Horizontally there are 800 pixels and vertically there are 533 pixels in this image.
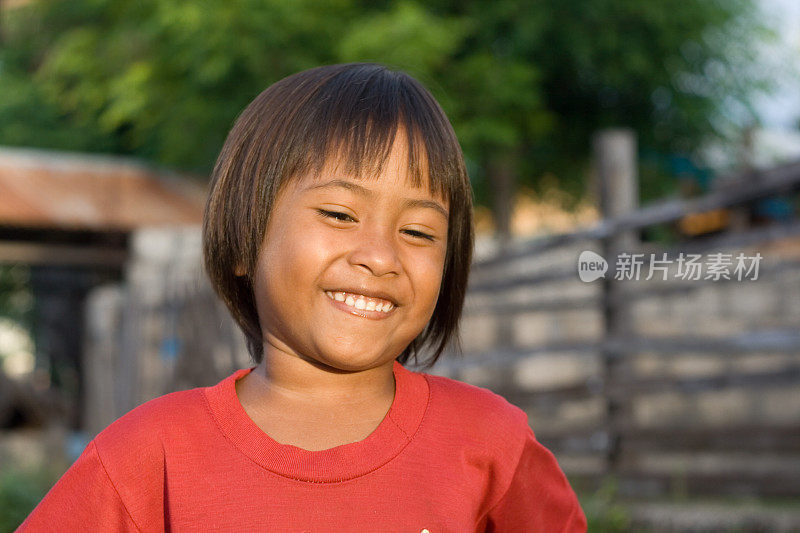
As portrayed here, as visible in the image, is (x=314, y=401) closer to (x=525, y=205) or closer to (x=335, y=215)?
(x=335, y=215)

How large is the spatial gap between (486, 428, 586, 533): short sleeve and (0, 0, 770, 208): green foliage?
27.7 ft

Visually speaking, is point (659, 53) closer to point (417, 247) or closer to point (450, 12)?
point (450, 12)

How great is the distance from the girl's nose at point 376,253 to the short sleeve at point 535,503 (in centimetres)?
37

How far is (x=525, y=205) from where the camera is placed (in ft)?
62.4

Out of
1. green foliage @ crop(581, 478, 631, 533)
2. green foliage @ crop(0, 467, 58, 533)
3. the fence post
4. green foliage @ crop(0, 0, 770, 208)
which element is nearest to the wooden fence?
the fence post

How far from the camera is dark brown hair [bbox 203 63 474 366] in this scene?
146 centimetres

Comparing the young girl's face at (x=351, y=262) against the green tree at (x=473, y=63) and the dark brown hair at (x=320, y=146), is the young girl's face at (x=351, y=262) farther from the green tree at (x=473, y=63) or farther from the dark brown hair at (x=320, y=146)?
the green tree at (x=473, y=63)

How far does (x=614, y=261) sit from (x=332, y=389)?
170 inches

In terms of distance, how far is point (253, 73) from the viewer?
35.4 ft

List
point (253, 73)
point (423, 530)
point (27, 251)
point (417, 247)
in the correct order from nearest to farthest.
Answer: point (423, 530) → point (417, 247) → point (253, 73) → point (27, 251)

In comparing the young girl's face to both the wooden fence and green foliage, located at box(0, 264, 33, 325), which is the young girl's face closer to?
the wooden fence

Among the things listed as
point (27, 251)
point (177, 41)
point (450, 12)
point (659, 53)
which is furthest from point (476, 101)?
point (27, 251)

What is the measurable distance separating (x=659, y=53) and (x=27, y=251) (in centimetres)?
884

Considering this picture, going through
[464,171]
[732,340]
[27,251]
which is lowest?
[27,251]
